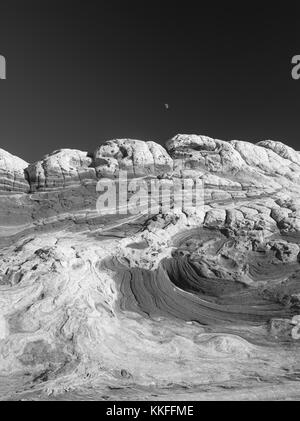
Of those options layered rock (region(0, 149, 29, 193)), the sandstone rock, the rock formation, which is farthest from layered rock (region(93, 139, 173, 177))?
layered rock (region(0, 149, 29, 193))

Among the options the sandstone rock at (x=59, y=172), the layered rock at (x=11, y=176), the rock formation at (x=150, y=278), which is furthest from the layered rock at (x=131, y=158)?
the layered rock at (x=11, y=176)

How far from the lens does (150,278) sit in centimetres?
2027

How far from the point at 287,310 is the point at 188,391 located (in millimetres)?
6590

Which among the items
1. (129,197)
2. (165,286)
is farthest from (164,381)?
(129,197)

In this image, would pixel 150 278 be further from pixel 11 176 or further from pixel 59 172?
pixel 11 176

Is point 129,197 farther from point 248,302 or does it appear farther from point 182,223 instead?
point 248,302

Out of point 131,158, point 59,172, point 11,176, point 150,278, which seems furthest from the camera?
point 131,158

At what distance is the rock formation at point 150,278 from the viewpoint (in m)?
15.2

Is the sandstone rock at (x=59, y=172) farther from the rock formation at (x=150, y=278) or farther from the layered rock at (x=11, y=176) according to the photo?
the layered rock at (x=11, y=176)

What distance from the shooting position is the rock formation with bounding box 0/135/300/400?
50.0ft

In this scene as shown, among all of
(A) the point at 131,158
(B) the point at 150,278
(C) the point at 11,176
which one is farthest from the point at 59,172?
(B) the point at 150,278

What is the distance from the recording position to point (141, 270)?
20641 mm

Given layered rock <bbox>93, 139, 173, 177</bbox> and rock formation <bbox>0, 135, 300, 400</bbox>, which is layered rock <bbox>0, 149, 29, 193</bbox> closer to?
rock formation <bbox>0, 135, 300, 400</bbox>

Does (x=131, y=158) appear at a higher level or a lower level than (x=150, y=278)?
higher
